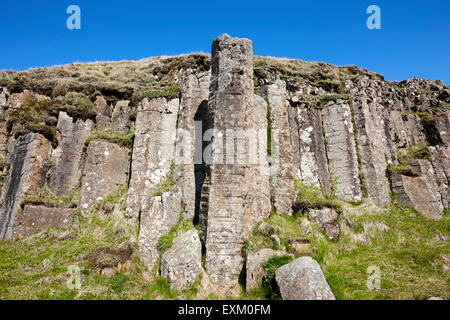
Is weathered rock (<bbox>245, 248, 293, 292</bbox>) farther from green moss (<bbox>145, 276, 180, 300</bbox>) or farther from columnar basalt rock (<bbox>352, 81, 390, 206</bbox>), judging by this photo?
columnar basalt rock (<bbox>352, 81, 390, 206</bbox>)

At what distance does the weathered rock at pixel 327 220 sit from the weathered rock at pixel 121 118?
1001 centimetres

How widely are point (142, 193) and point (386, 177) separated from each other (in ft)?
40.1

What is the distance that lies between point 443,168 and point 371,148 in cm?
573

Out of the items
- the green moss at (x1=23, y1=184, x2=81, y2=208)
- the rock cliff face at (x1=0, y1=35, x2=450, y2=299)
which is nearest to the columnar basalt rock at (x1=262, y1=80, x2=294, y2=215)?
the rock cliff face at (x1=0, y1=35, x2=450, y2=299)

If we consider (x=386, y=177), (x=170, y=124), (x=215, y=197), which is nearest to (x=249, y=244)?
(x=215, y=197)

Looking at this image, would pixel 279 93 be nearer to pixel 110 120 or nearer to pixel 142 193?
pixel 142 193

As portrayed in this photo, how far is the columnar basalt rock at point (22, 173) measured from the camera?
434 inches

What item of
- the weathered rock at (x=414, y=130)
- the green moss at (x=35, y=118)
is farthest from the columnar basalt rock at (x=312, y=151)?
the green moss at (x=35, y=118)

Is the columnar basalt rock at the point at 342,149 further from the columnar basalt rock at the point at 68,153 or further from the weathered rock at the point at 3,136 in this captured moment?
the weathered rock at the point at 3,136

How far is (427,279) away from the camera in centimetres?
736

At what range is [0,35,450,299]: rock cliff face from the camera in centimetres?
910

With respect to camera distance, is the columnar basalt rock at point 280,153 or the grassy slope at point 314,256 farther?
the columnar basalt rock at point 280,153

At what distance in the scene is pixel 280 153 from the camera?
39.2 feet
